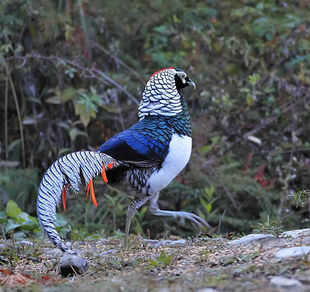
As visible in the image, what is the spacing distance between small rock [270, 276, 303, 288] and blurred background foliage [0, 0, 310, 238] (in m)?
3.60

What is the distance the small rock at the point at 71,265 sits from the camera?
322cm

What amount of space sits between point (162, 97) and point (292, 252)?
6.33 ft

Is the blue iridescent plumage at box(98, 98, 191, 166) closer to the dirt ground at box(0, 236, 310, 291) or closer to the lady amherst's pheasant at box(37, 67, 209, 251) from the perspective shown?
the lady amherst's pheasant at box(37, 67, 209, 251)

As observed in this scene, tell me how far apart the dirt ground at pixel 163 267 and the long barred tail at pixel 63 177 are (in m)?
0.36

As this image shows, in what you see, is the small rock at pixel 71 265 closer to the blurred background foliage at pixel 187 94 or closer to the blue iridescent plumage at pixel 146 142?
the blue iridescent plumage at pixel 146 142

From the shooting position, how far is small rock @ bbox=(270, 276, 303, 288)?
7.88 feet

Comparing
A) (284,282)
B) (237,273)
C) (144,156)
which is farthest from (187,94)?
(284,282)

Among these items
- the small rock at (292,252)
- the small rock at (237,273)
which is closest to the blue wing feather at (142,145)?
the small rock at (292,252)

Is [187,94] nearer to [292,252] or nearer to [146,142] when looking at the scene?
[146,142]

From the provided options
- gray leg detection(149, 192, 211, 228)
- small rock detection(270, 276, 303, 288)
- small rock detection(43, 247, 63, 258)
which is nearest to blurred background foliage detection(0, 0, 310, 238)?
gray leg detection(149, 192, 211, 228)

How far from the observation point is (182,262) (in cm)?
339

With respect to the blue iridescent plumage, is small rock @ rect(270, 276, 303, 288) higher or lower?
lower

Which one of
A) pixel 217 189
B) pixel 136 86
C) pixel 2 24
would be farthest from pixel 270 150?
pixel 2 24

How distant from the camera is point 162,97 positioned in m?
4.50
